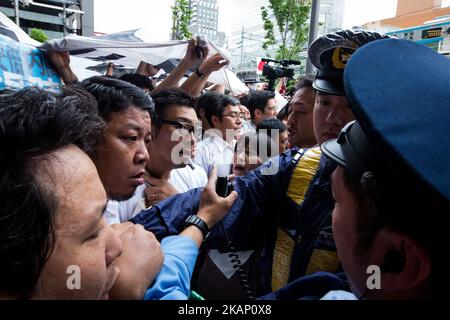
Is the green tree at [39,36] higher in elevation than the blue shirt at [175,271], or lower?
higher

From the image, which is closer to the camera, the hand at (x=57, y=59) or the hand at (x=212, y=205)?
the hand at (x=212, y=205)

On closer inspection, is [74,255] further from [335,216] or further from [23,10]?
[23,10]

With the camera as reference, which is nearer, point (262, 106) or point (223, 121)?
point (223, 121)

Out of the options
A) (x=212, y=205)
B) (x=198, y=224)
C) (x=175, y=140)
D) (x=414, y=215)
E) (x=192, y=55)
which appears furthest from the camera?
(x=192, y=55)

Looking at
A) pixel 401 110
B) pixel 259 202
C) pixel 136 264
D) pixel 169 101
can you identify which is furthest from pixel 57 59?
pixel 401 110

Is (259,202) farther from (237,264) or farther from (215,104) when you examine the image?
(215,104)

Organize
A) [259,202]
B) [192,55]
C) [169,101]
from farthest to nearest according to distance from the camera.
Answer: [192,55]
[169,101]
[259,202]

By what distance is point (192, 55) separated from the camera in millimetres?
4324

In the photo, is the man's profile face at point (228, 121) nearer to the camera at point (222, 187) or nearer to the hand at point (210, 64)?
the hand at point (210, 64)

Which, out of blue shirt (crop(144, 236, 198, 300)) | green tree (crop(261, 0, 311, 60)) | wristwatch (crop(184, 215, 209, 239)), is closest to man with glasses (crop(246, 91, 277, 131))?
wristwatch (crop(184, 215, 209, 239))

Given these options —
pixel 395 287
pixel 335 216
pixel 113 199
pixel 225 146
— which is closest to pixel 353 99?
pixel 335 216

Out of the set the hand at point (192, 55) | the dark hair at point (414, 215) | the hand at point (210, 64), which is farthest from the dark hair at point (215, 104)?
the dark hair at point (414, 215)

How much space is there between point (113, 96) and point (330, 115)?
119 centimetres

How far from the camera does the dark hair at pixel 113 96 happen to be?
5.88 ft
